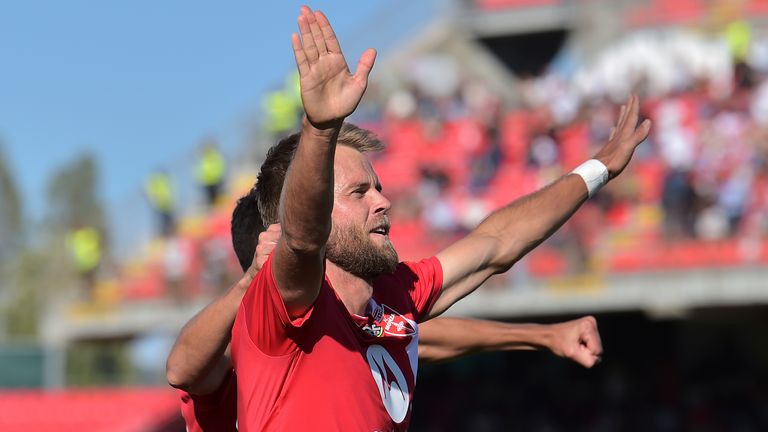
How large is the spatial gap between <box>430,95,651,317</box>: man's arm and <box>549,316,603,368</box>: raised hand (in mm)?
378

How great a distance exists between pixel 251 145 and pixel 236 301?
18186 millimetres

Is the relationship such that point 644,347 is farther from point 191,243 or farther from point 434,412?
point 191,243

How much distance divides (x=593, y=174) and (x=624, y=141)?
0.65 feet

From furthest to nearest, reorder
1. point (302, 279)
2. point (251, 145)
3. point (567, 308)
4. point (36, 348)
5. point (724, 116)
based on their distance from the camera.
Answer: point (251, 145), point (36, 348), point (724, 116), point (567, 308), point (302, 279)

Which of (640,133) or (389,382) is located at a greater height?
(640,133)

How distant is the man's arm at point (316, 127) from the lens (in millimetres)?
3488

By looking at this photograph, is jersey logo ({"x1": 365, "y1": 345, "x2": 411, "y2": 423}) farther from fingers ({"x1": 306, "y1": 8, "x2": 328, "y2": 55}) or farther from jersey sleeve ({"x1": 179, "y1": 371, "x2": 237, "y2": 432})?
fingers ({"x1": 306, "y1": 8, "x2": 328, "y2": 55})

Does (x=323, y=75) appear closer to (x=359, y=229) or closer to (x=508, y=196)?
(x=359, y=229)

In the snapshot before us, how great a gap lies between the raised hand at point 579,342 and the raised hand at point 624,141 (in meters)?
Answer: 0.68

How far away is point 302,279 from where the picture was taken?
12.1 ft

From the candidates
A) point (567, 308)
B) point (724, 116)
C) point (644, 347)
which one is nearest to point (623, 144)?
point (567, 308)

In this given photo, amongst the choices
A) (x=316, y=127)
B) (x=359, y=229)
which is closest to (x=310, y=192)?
(x=316, y=127)

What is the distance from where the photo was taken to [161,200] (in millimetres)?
20000

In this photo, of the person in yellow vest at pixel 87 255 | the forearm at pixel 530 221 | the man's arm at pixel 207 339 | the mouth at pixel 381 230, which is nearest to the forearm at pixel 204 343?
the man's arm at pixel 207 339
